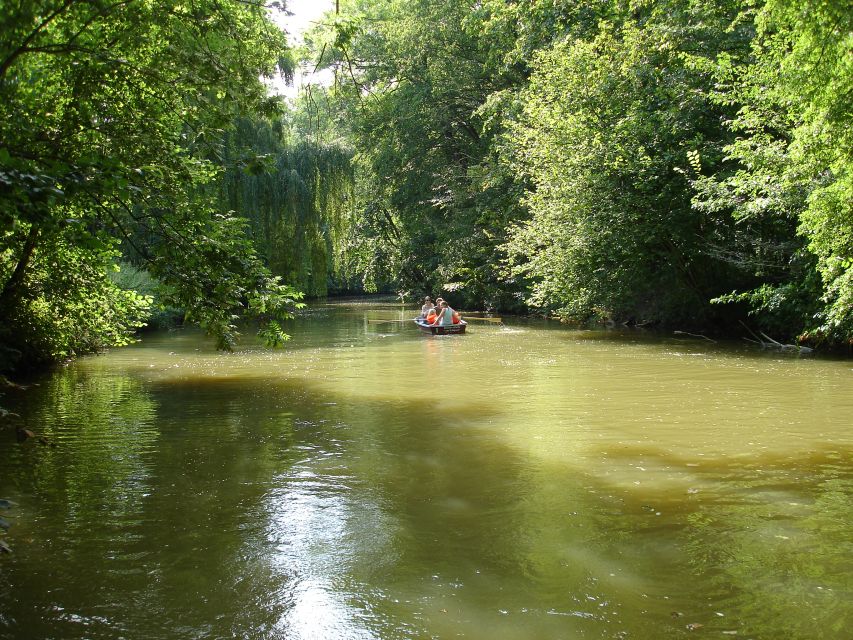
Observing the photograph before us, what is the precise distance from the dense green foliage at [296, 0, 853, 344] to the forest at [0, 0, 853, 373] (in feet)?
0.25

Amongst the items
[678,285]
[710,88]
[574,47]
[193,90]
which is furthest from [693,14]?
[193,90]

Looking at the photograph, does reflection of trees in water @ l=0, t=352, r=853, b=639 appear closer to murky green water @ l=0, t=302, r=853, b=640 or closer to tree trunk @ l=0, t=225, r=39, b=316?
murky green water @ l=0, t=302, r=853, b=640

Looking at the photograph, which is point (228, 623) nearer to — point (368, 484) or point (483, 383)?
point (368, 484)

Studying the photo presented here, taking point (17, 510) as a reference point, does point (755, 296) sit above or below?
above

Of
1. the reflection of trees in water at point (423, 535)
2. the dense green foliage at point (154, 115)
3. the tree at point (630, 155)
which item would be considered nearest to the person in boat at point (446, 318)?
the tree at point (630, 155)

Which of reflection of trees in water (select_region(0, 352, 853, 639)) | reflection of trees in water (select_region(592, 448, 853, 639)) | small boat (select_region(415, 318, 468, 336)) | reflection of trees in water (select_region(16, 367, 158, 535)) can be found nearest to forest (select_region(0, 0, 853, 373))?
reflection of trees in water (select_region(16, 367, 158, 535))

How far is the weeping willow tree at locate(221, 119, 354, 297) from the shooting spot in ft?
85.0

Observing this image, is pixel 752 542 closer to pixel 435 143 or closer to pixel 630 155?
pixel 630 155

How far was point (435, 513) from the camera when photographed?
5.98 metres

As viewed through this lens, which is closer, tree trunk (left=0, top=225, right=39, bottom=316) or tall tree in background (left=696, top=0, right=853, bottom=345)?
→ tall tree in background (left=696, top=0, right=853, bottom=345)

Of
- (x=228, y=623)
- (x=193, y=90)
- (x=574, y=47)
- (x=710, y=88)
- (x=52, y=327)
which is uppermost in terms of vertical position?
(x=574, y=47)

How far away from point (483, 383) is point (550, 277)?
10778 mm

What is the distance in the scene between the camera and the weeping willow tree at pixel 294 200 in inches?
1020

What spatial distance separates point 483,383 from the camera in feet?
43.1
